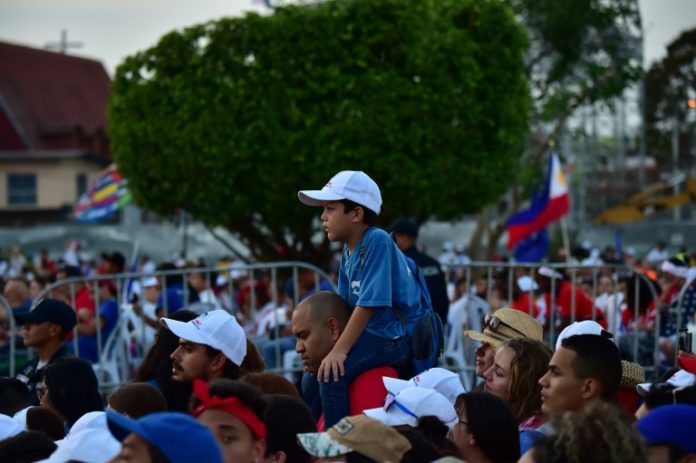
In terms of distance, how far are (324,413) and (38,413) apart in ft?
4.50

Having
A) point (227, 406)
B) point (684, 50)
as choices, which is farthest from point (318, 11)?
point (684, 50)

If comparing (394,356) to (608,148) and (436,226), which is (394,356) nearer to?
(436,226)

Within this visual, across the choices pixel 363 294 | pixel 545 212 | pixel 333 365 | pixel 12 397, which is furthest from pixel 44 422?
pixel 545 212

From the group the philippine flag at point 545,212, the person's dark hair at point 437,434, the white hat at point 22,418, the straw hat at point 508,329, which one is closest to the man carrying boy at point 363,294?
the straw hat at point 508,329

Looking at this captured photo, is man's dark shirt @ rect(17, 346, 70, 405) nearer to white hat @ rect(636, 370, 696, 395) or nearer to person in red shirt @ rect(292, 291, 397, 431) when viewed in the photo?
person in red shirt @ rect(292, 291, 397, 431)

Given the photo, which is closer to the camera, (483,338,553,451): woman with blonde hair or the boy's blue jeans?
(483,338,553,451): woman with blonde hair

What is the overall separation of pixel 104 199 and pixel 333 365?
21.1 m

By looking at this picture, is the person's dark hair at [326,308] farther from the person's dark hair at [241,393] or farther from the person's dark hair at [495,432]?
the person's dark hair at [241,393]

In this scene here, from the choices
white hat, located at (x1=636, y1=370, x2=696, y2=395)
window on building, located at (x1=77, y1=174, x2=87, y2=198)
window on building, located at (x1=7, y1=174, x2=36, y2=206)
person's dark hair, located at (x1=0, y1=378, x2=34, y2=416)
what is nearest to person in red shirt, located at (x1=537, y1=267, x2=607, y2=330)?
white hat, located at (x1=636, y1=370, x2=696, y2=395)

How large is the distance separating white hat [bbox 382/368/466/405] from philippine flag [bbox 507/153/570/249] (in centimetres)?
1255

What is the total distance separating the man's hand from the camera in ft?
21.5

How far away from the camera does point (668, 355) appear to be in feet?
37.8

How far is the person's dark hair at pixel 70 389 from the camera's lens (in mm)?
7059

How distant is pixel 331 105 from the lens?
18.8 m
